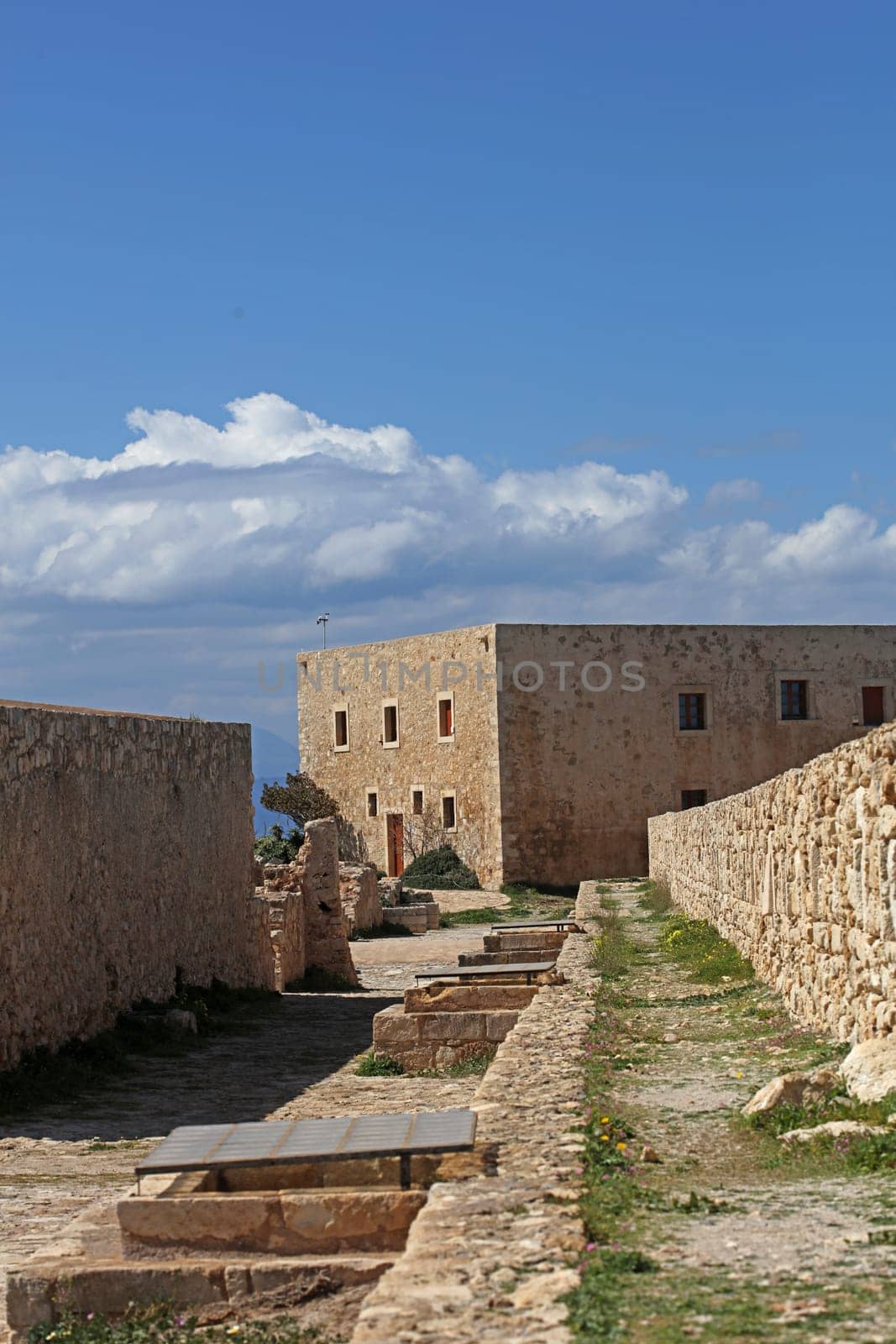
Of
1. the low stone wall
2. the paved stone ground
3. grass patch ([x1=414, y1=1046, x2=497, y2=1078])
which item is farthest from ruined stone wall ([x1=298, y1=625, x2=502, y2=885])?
grass patch ([x1=414, y1=1046, x2=497, y2=1078])

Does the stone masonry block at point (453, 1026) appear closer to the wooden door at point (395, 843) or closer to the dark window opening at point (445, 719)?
the dark window opening at point (445, 719)

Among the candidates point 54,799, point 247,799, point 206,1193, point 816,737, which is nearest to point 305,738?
point 816,737

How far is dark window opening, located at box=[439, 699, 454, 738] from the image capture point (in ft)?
134

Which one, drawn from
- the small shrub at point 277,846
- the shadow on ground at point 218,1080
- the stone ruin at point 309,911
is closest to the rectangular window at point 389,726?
the small shrub at point 277,846

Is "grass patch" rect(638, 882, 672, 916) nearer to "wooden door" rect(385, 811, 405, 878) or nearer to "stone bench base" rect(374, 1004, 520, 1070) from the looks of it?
"stone bench base" rect(374, 1004, 520, 1070)

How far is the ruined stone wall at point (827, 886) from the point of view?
673 centimetres

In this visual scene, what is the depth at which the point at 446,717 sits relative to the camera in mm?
41031

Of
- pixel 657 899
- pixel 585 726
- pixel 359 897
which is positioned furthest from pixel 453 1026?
pixel 585 726

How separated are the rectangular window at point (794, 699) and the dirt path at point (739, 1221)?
3342cm

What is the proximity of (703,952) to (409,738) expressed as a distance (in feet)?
93.5

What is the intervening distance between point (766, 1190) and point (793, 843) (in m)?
4.48

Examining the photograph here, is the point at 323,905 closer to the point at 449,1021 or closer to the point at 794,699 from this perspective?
the point at 449,1021

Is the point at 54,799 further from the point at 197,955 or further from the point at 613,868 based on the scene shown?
the point at 613,868

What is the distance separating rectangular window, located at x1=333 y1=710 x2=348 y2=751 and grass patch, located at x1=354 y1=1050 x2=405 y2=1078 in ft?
109
